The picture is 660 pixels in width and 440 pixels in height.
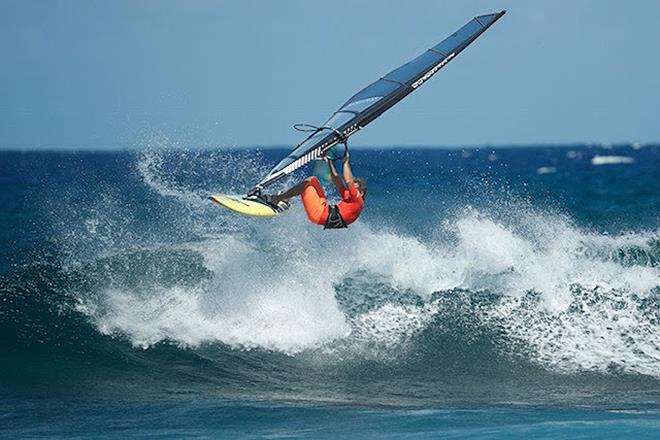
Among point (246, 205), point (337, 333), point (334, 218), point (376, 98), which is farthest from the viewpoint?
point (337, 333)

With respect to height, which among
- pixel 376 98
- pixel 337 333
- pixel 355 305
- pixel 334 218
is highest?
pixel 376 98

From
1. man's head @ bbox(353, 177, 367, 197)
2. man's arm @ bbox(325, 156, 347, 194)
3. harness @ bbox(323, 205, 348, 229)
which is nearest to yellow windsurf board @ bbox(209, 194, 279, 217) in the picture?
harness @ bbox(323, 205, 348, 229)

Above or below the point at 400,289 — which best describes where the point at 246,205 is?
above

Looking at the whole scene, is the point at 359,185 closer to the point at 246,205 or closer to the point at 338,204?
the point at 338,204

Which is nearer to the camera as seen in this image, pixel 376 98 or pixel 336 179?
pixel 336 179

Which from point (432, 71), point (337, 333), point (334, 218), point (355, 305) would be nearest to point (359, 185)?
point (334, 218)

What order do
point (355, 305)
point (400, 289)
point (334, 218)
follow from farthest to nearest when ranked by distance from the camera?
point (400, 289) → point (355, 305) → point (334, 218)

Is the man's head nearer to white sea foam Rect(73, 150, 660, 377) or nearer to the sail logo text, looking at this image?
the sail logo text

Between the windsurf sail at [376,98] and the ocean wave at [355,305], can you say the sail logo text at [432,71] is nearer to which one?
the windsurf sail at [376,98]

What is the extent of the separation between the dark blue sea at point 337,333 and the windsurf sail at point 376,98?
178cm

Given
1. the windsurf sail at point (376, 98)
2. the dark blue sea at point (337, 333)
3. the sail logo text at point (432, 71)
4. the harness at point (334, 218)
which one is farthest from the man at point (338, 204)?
the dark blue sea at point (337, 333)

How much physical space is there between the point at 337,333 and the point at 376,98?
2.32 meters

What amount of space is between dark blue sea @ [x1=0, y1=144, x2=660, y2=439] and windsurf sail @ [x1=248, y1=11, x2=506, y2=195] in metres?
1.78

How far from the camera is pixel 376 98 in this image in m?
8.67
